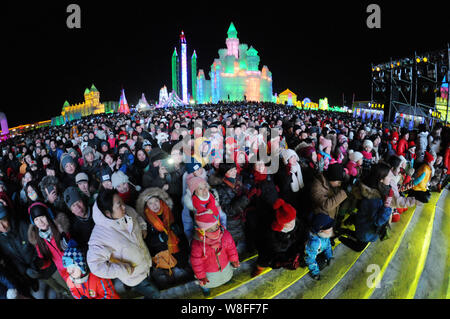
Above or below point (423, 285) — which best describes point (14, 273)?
above

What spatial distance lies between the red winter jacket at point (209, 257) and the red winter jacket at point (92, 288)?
0.84m

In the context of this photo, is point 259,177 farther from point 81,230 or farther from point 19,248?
point 19,248

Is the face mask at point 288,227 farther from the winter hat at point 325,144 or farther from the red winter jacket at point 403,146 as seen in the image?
the red winter jacket at point 403,146

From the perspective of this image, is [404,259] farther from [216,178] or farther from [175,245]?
[175,245]

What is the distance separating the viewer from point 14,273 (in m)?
2.38

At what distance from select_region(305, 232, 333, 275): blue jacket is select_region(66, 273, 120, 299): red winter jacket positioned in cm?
221

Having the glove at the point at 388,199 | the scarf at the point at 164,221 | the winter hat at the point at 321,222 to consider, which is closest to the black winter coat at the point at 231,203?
the scarf at the point at 164,221

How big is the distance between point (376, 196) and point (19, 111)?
351 ft

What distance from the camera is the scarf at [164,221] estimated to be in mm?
→ 2494

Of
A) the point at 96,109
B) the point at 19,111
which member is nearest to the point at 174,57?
the point at 96,109

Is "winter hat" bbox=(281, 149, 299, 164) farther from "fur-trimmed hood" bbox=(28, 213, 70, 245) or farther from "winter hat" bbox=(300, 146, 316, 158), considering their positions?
"fur-trimmed hood" bbox=(28, 213, 70, 245)

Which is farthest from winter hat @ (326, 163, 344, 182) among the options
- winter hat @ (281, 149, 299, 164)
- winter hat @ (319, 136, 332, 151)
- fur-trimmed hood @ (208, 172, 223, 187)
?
winter hat @ (319, 136, 332, 151)

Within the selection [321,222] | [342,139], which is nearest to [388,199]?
[321,222]

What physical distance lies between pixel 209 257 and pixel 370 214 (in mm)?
2082
